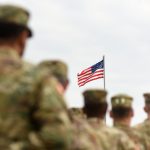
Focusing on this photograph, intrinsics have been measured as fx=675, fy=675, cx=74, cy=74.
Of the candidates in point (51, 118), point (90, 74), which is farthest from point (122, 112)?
point (90, 74)

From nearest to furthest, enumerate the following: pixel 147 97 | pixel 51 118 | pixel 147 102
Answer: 1. pixel 51 118
2. pixel 147 102
3. pixel 147 97

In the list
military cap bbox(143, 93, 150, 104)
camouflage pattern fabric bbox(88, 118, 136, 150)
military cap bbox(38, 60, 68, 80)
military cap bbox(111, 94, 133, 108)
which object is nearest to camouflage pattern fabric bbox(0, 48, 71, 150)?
military cap bbox(38, 60, 68, 80)

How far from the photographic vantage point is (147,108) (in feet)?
47.6

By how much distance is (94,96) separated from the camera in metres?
9.66

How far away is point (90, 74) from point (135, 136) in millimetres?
15884

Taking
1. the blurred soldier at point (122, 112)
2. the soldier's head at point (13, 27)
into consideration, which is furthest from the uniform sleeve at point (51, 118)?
the blurred soldier at point (122, 112)

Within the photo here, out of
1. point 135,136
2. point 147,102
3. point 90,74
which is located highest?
point 90,74

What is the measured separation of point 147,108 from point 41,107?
32.7ft

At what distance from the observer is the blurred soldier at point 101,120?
29.6 feet

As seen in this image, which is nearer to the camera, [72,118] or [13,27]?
[13,27]

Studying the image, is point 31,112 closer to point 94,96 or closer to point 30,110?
point 30,110

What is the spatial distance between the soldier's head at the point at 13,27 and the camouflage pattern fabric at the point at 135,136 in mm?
6242

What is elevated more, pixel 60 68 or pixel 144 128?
pixel 60 68

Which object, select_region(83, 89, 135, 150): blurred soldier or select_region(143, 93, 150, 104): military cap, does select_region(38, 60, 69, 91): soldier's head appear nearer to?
select_region(83, 89, 135, 150): blurred soldier
